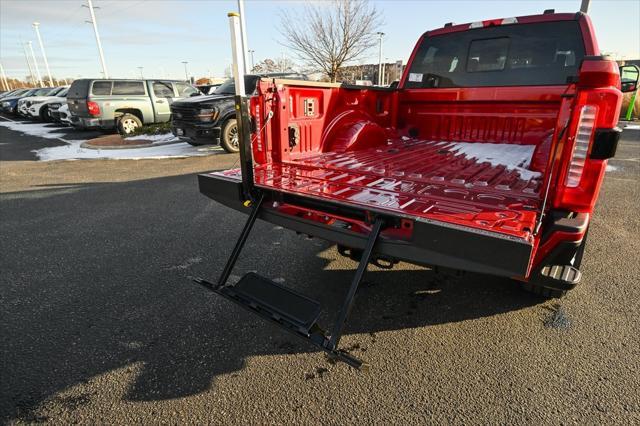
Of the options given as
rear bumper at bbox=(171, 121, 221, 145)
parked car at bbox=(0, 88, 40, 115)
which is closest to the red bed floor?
rear bumper at bbox=(171, 121, 221, 145)

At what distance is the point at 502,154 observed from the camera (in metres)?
3.70

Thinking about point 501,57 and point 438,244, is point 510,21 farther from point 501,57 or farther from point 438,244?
point 438,244

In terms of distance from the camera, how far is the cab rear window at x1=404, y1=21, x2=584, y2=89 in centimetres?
379

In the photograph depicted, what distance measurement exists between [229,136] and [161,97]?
19.5 feet

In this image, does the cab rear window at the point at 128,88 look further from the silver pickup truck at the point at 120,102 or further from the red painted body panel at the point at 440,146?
the red painted body panel at the point at 440,146

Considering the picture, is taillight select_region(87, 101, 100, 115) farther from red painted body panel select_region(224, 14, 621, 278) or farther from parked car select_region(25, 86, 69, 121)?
red painted body panel select_region(224, 14, 621, 278)

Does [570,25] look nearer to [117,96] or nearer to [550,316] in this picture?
[550,316]

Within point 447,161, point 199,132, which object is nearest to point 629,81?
point 447,161

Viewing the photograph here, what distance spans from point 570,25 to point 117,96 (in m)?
13.2

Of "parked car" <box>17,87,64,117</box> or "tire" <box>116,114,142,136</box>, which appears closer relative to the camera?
"tire" <box>116,114,142,136</box>

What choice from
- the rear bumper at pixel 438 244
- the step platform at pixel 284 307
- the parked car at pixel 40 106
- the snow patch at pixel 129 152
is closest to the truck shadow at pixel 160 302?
the step platform at pixel 284 307

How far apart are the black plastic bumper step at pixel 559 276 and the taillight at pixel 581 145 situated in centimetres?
46

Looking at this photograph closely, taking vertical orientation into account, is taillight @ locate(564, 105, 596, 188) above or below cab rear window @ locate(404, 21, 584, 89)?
below

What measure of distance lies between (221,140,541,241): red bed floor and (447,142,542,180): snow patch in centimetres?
4
